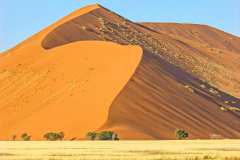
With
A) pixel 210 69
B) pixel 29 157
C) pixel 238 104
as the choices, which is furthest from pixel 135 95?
pixel 210 69

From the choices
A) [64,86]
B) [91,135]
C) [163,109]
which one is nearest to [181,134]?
[163,109]

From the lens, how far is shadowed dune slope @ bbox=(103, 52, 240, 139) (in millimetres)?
110375

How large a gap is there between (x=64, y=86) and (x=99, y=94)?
31.7 ft

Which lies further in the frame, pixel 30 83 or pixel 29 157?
pixel 30 83

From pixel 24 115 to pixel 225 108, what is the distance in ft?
124

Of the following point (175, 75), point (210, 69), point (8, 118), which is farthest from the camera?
point (210, 69)

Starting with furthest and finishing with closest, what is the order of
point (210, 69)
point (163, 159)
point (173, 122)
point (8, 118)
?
point (210, 69) → point (8, 118) → point (173, 122) → point (163, 159)

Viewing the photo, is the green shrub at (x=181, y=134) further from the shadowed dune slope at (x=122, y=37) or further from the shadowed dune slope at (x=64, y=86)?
the shadowed dune slope at (x=122, y=37)

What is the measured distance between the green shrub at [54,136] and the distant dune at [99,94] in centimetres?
216

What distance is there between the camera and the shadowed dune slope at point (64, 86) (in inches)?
4486

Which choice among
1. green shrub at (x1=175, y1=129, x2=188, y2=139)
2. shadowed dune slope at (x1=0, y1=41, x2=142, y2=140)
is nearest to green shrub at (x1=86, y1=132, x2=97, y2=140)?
shadowed dune slope at (x1=0, y1=41, x2=142, y2=140)

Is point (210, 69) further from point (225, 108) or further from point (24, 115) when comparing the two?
point (24, 115)

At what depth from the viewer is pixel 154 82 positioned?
421ft

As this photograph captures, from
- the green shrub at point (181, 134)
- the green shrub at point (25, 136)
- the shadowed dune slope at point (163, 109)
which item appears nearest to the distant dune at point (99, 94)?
the shadowed dune slope at point (163, 109)
